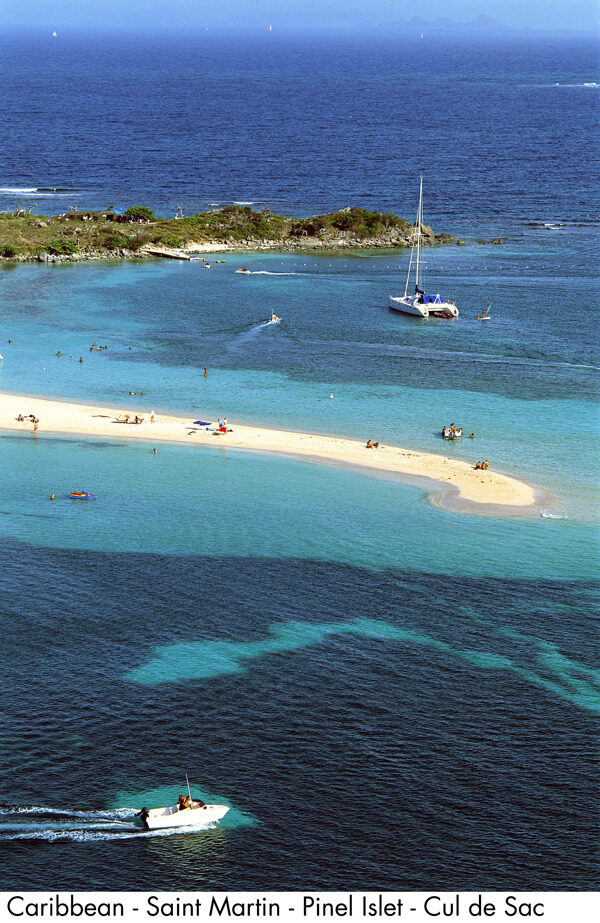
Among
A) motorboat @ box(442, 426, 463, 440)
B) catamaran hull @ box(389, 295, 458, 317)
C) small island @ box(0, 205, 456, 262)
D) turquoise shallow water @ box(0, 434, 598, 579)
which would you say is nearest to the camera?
turquoise shallow water @ box(0, 434, 598, 579)

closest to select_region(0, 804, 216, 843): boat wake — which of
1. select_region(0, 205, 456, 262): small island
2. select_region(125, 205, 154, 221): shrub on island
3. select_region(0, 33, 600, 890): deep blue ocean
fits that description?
select_region(0, 33, 600, 890): deep blue ocean

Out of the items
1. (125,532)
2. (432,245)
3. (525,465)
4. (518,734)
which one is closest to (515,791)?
(518,734)

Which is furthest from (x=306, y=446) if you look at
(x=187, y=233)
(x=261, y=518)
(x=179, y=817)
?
(x=187, y=233)

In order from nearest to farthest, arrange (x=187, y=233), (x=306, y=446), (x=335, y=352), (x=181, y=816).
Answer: (x=181, y=816)
(x=306, y=446)
(x=335, y=352)
(x=187, y=233)

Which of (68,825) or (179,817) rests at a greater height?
(179,817)

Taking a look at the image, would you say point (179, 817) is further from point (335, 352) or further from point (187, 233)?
point (187, 233)

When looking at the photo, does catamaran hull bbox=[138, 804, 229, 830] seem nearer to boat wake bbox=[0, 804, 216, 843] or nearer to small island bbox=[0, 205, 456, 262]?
boat wake bbox=[0, 804, 216, 843]

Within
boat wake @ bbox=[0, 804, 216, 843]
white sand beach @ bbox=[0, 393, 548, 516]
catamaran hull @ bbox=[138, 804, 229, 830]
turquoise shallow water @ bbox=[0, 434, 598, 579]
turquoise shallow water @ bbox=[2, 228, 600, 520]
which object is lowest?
boat wake @ bbox=[0, 804, 216, 843]
